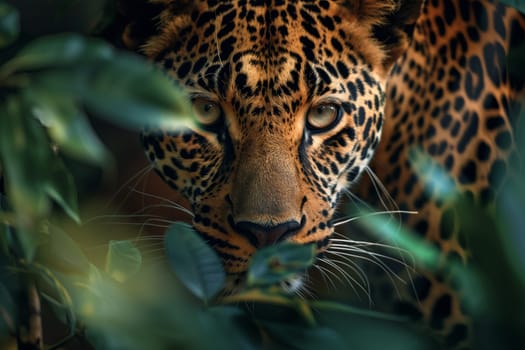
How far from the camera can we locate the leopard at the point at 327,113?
7.02 feet

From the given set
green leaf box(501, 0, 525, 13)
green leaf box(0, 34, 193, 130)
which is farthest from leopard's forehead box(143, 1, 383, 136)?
green leaf box(0, 34, 193, 130)

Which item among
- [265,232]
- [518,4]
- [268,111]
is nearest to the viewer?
[518,4]

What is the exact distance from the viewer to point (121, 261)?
130cm

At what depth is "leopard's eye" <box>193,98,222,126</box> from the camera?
224 centimetres

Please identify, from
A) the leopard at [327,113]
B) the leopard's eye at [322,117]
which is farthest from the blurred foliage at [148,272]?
the leopard's eye at [322,117]

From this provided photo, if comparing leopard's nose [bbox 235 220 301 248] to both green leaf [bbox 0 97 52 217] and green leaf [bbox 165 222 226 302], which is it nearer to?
green leaf [bbox 165 222 226 302]

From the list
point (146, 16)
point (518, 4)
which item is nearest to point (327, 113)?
Answer: point (146, 16)

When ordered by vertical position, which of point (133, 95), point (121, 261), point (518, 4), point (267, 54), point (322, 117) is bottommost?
point (121, 261)

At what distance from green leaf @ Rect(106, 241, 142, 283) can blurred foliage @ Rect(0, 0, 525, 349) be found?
0.06 m

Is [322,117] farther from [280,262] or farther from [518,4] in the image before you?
[280,262]

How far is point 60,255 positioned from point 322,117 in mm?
1280

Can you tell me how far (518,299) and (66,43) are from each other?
1.80ft

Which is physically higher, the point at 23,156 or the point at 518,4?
the point at 518,4

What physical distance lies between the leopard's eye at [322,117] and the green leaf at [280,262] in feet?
4.07
